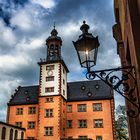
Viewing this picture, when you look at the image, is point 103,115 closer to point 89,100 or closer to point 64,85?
point 89,100

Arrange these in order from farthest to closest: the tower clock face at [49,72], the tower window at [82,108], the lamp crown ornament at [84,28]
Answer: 1. the tower clock face at [49,72]
2. the tower window at [82,108]
3. the lamp crown ornament at [84,28]

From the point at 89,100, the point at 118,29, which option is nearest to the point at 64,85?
the point at 89,100

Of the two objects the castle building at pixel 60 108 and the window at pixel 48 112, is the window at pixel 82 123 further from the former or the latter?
the window at pixel 48 112

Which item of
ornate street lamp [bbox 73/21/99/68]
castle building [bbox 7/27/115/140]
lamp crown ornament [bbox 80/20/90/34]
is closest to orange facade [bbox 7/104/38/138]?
castle building [bbox 7/27/115/140]

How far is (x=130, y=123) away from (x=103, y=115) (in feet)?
101

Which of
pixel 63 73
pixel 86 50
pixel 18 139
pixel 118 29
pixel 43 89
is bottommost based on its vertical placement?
pixel 18 139

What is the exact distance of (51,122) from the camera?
119 feet

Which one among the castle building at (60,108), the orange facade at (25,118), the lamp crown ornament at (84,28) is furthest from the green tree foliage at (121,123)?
the lamp crown ornament at (84,28)

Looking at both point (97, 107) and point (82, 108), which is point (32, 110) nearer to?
point (82, 108)

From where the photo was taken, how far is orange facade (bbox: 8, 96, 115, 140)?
36.2m

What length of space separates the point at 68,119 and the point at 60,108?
10.7ft

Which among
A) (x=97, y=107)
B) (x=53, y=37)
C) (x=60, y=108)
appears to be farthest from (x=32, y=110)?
(x=53, y=37)

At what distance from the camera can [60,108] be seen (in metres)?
36.9

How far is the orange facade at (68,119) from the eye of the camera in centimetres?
3619
